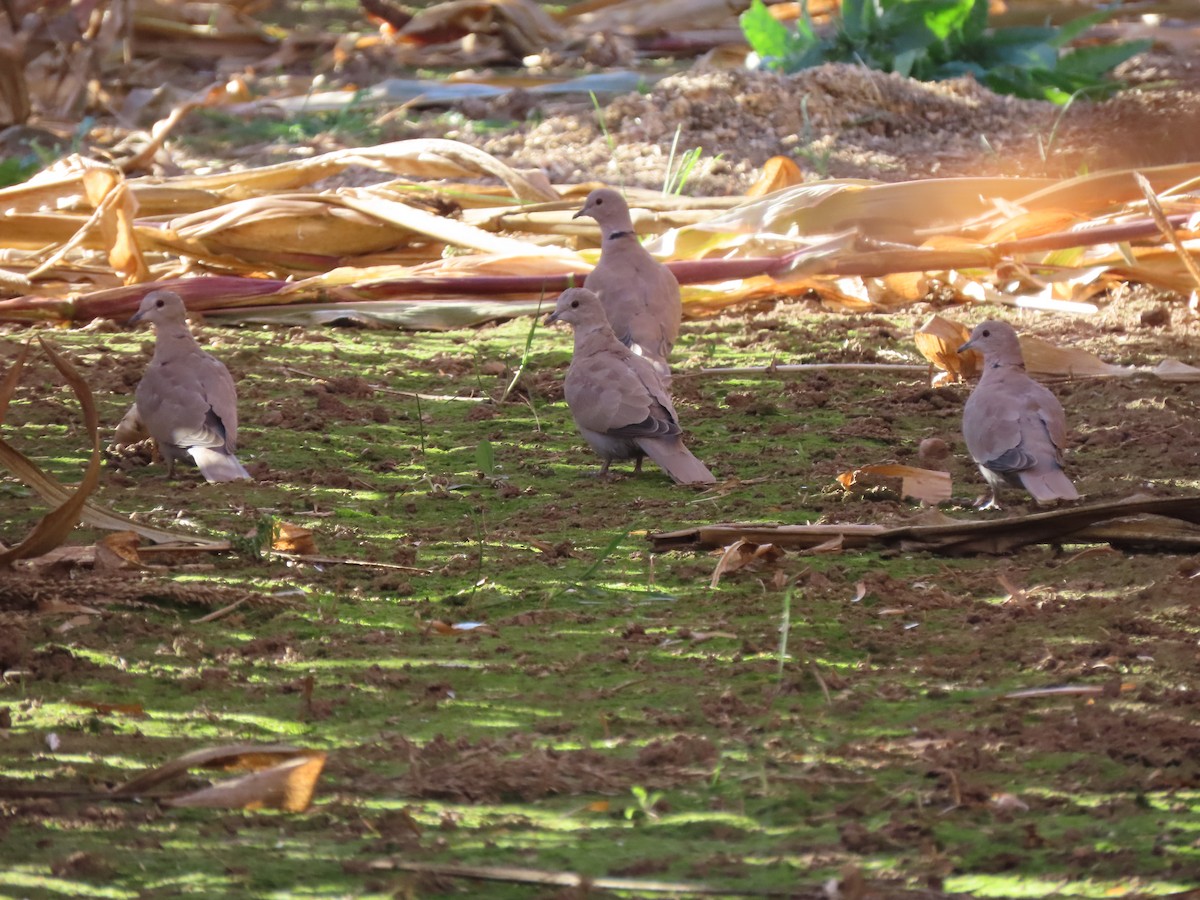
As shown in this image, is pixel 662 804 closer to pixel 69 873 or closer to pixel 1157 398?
pixel 69 873

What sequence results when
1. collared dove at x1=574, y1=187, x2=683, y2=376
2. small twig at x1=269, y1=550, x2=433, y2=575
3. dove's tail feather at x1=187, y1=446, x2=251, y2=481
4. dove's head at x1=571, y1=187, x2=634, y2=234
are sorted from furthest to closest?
dove's head at x1=571, y1=187, x2=634, y2=234 < collared dove at x1=574, y1=187, x2=683, y2=376 < dove's tail feather at x1=187, y1=446, x2=251, y2=481 < small twig at x1=269, y1=550, x2=433, y2=575

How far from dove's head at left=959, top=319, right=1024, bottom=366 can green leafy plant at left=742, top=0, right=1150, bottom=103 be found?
20.3ft

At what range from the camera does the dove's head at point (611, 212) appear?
20.2 ft

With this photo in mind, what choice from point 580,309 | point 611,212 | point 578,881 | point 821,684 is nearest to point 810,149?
point 611,212

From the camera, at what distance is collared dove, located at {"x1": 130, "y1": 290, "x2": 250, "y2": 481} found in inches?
168

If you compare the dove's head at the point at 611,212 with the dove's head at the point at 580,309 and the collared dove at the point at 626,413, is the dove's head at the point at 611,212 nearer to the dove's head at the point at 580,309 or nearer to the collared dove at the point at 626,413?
the dove's head at the point at 580,309

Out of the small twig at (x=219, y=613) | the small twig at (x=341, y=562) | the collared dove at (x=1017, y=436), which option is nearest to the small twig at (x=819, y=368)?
the collared dove at (x=1017, y=436)

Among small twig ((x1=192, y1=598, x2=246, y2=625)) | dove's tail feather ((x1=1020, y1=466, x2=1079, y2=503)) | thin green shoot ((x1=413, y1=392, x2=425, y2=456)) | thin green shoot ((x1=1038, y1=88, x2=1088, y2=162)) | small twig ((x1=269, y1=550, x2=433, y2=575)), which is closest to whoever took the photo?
small twig ((x1=192, y1=598, x2=246, y2=625))

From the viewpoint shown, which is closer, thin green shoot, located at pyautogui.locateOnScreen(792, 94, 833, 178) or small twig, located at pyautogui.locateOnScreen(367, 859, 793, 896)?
small twig, located at pyautogui.locateOnScreen(367, 859, 793, 896)

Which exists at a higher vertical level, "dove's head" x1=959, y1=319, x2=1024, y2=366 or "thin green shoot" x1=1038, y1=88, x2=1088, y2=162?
"thin green shoot" x1=1038, y1=88, x2=1088, y2=162

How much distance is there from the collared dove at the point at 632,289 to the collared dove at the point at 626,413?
0.54 metres

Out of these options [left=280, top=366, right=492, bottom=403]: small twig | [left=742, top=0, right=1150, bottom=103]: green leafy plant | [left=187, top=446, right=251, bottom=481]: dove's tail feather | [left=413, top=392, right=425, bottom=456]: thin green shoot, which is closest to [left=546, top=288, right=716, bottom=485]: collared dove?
[left=413, top=392, right=425, bottom=456]: thin green shoot

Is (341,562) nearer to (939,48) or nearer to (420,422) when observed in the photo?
(420,422)

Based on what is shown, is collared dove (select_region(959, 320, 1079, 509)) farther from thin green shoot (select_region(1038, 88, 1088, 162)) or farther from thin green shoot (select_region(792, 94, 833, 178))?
thin green shoot (select_region(792, 94, 833, 178))
